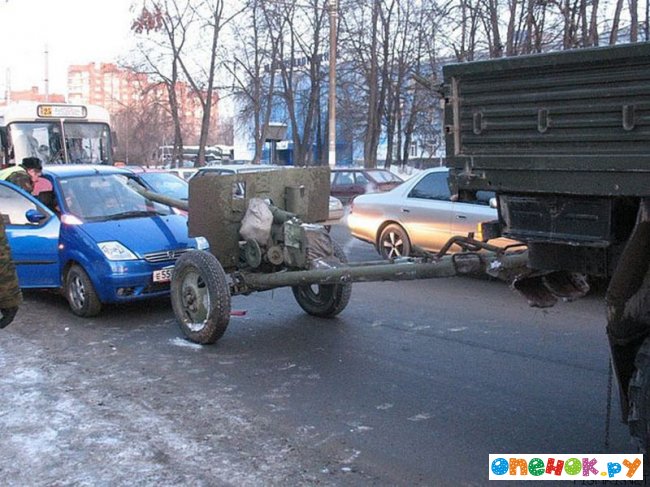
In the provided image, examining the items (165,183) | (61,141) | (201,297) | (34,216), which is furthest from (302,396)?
(61,141)

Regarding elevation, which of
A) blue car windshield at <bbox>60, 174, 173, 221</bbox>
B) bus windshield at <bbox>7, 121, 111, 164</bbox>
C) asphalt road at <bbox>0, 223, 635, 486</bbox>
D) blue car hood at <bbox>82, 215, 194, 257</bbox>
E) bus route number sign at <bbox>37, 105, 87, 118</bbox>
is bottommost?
asphalt road at <bbox>0, 223, 635, 486</bbox>

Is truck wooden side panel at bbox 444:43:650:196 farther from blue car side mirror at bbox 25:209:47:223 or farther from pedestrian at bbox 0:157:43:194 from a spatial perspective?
pedestrian at bbox 0:157:43:194

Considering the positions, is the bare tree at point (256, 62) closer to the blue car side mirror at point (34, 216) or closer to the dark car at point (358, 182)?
the dark car at point (358, 182)

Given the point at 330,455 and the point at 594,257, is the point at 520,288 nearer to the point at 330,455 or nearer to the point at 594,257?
the point at 594,257

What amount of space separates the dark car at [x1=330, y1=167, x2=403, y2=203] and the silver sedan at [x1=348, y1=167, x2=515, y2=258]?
922 centimetres

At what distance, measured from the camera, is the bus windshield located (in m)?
17.1

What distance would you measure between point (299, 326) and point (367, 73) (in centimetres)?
2793

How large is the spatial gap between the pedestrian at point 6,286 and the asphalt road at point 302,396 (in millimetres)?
990

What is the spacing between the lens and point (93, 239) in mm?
7598

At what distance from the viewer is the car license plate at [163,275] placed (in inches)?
299

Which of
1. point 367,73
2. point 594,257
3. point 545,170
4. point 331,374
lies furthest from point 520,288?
point 367,73

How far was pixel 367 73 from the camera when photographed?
33812 millimetres

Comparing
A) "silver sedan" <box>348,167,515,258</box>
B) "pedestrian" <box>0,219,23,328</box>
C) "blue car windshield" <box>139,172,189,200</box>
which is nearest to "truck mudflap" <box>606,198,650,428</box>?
"pedestrian" <box>0,219,23,328</box>

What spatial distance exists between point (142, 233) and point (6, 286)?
4242 millimetres
